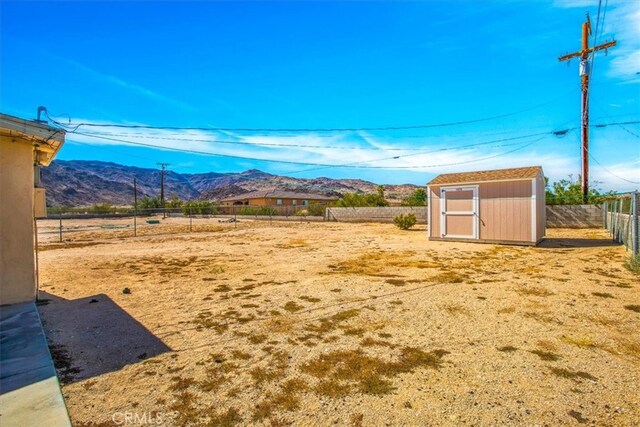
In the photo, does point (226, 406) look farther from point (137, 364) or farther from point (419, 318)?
point (419, 318)

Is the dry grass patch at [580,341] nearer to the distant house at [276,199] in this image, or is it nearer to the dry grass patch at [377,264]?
the dry grass patch at [377,264]

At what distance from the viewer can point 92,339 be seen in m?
3.60

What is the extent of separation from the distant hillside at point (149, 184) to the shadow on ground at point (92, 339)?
69.1 m

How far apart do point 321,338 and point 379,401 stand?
4.12ft

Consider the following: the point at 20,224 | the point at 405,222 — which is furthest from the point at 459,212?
the point at 20,224

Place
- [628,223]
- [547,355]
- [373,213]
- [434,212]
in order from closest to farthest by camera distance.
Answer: [547,355] < [628,223] < [434,212] < [373,213]

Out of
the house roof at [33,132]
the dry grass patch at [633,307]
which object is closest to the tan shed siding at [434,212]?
the dry grass patch at [633,307]

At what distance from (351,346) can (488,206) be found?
32.6ft

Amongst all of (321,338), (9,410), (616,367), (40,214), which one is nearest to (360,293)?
(321,338)

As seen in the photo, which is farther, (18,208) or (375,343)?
(18,208)

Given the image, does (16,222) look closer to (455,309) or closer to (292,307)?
(292,307)

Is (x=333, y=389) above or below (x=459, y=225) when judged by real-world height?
below

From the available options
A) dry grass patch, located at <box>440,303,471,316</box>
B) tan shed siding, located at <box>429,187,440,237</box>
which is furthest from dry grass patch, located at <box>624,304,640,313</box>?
tan shed siding, located at <box>429,187,440,237</box>

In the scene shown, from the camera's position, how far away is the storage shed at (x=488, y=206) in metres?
10.7
